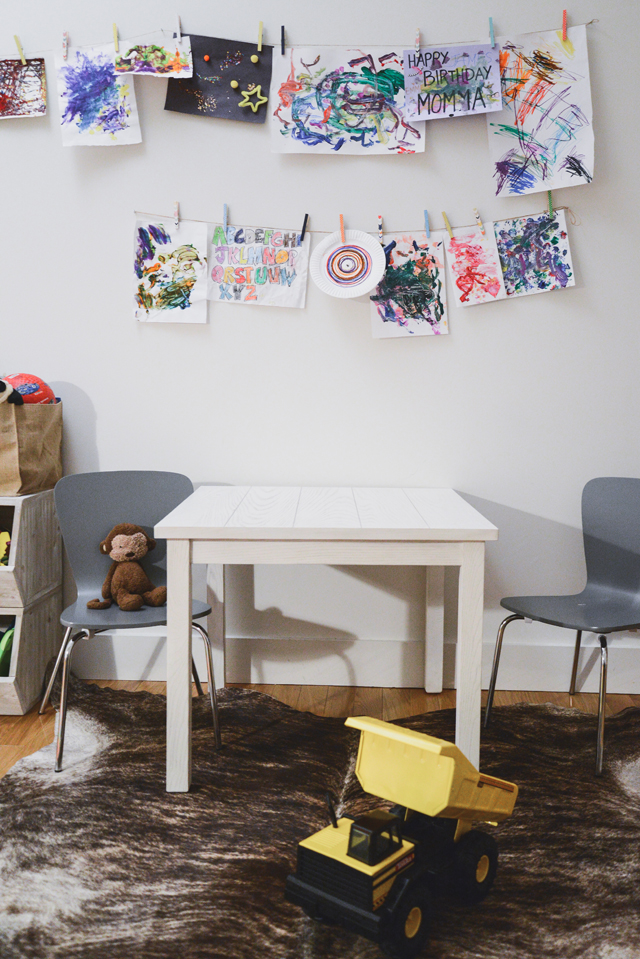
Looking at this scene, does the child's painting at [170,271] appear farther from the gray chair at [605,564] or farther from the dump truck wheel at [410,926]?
the dump truck wheel at [410,926]

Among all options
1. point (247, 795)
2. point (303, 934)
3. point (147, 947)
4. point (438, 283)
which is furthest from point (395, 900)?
point (438, 283)

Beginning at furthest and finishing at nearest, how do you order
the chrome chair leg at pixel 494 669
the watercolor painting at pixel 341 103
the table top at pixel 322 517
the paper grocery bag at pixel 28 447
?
the watercolor painting at pixel 341 103, the paper grocery bag at pixel 28 447, the chrome chair leg at pixel 494 669, the table top at pixel 322 517

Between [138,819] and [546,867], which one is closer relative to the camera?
[546,867]

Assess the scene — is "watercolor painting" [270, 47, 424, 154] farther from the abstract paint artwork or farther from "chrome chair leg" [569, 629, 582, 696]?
"chrome chair leg" [569, 629, 582, 696]

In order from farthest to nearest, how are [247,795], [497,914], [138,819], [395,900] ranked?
[247,795], [138,819], [497,914], [395,900]

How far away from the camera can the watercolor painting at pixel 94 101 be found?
246 centimetres

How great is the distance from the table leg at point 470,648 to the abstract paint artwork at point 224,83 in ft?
5.37

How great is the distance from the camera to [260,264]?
8.27 ft

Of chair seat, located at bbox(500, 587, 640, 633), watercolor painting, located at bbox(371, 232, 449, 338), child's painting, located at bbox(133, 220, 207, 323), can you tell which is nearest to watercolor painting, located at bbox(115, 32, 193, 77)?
child's painting, located at bbox(133, 220, 207, 323)

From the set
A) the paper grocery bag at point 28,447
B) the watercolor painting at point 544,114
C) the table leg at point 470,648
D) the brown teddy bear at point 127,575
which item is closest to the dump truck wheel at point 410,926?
the table leg at point 470,648

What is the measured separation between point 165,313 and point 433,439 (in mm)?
1010

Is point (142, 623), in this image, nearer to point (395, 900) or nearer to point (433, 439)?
point (395, 900)

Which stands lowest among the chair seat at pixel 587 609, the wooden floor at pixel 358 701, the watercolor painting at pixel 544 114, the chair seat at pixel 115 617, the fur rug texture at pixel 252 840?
the wooden floor at pixel 358 701

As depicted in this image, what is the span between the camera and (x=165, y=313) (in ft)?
8.36
